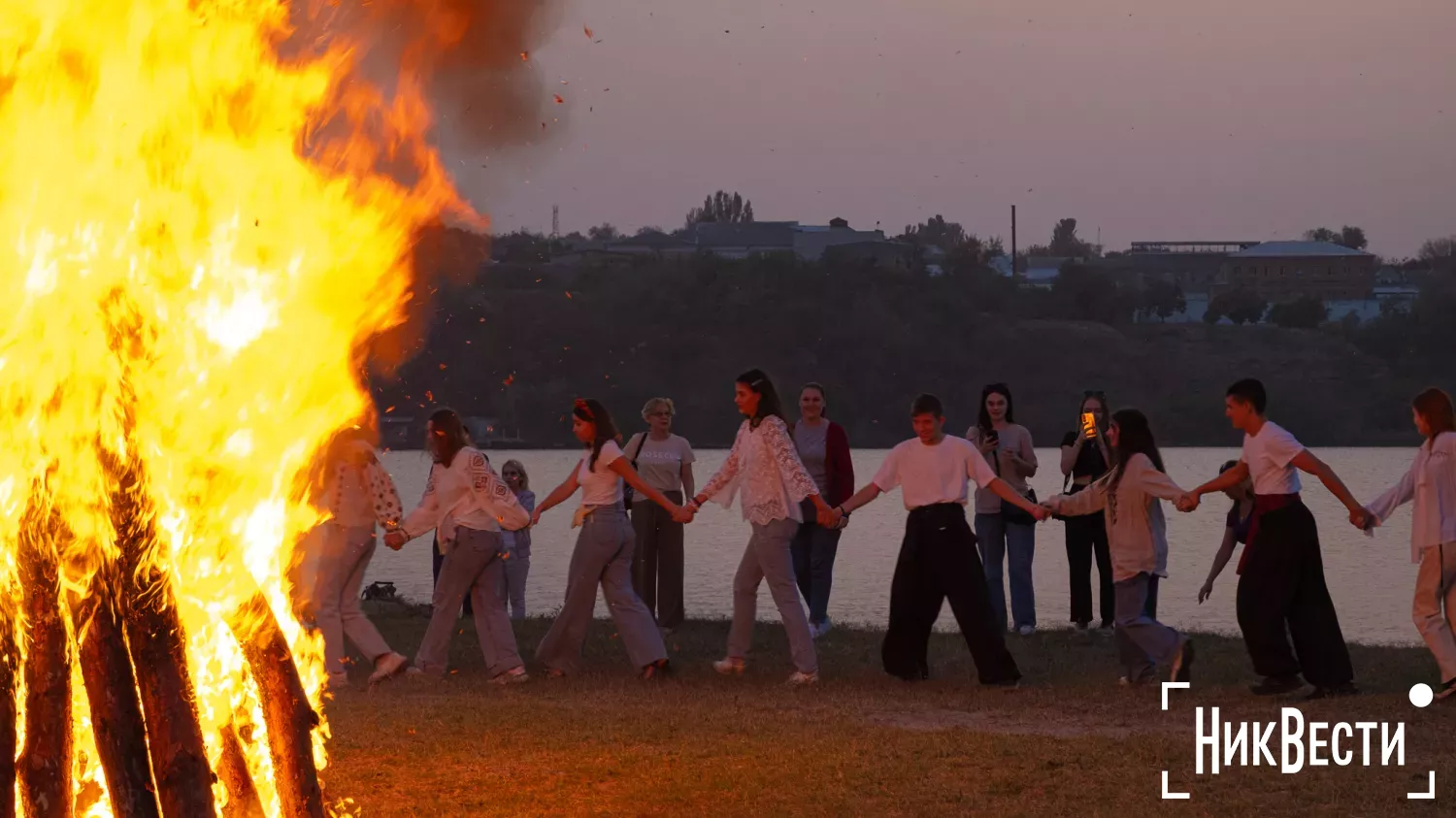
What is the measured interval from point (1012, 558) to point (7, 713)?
9.38 meters

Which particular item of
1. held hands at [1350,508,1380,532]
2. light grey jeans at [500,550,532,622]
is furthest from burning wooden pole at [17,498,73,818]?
light grey jeans at [500,550,532,622]

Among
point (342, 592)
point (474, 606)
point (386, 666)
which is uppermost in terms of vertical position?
point (342, 592)

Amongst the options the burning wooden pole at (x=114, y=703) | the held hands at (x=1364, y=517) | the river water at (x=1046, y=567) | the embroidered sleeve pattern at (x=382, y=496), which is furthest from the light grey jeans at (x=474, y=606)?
the burning wooden pole at (x=114, y=703)

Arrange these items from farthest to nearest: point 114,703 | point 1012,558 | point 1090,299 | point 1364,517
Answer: point 1090,299 < point 1012,558 < point 1364,517 < point 114,703

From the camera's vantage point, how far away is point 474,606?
42.2 ft

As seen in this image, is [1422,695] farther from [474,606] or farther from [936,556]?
[474,606]

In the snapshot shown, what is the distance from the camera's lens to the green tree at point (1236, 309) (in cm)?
8556

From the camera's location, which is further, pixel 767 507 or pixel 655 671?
pixel 655 671

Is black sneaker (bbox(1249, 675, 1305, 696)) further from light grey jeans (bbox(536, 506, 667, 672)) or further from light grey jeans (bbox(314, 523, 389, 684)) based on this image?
light grey jeans (bbox(314, 523, 389, 684))

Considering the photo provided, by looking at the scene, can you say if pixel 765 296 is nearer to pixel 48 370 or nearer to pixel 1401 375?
pixel 1401 375

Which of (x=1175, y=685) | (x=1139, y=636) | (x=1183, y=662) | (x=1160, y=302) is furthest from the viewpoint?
(x=1160, y=302)

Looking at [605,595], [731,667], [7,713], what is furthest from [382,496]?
[7,713]

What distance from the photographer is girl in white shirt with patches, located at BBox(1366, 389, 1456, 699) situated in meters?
10.9

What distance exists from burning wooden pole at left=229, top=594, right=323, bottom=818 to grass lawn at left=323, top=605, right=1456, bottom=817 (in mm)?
972
